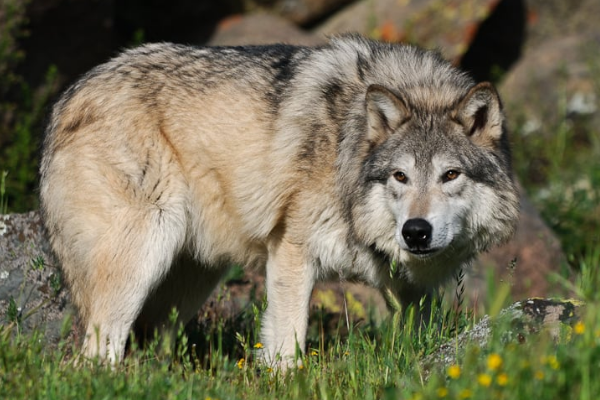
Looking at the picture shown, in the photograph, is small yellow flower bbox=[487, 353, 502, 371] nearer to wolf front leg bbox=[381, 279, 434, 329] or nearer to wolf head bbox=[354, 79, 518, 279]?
wolf head bbox=[354, 79, 518, 279]

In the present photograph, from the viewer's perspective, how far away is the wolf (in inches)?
209

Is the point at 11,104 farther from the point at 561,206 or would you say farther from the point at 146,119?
the point at 561,206

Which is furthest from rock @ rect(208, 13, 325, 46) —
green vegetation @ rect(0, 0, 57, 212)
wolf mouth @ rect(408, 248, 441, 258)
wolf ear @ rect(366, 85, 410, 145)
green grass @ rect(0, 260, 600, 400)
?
green grass @ rect(0, 260, 600, 400)

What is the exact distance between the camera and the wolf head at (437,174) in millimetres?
5094

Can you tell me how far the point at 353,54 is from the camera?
236 inches

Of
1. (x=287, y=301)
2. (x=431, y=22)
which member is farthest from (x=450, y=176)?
(x=431, y=22)

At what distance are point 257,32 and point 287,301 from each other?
660cm

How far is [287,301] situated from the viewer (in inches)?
220

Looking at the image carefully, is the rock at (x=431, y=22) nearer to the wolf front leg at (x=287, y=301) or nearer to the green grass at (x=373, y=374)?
the wolf front leg at (x=287, y=301)

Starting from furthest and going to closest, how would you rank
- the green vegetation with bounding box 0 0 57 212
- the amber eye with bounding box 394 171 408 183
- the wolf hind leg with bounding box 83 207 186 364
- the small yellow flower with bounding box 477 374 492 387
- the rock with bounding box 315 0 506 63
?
1. the rock with bounding box 315 0 506 63
2. the green vegetation with bounding box 0 0 57 212
3. the wolf hind leg with bounding box 83 207 186 364
4. the amber eye with bounding box 394 171 408 183
5. the small yellow flower with bounding box 477 374 492 387

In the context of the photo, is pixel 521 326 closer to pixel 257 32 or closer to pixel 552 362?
pixel 552 362

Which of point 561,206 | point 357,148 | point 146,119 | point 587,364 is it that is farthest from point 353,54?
point 561,206

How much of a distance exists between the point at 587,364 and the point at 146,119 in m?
3.39

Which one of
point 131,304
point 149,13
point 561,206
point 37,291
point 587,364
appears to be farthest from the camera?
point 149,13
